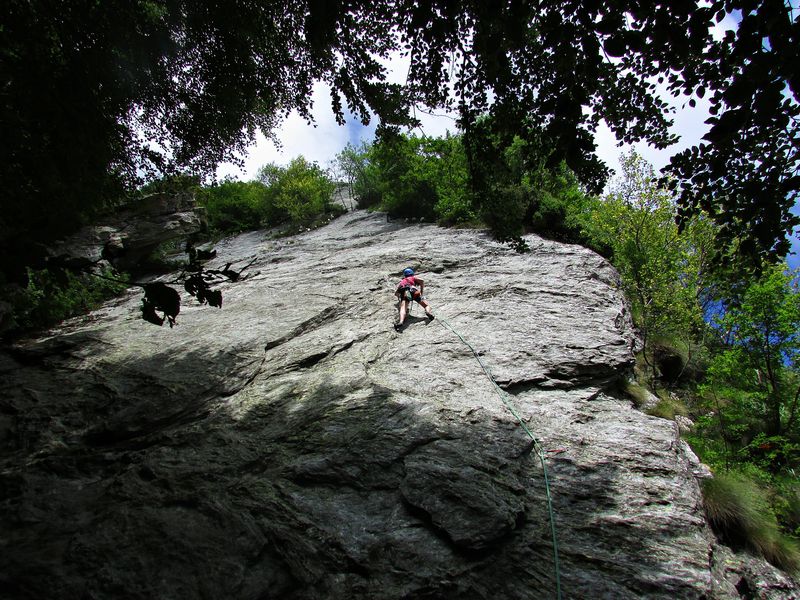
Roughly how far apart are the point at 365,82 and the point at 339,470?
17.8 ft

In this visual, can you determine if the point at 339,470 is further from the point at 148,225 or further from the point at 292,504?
the point at 148,225

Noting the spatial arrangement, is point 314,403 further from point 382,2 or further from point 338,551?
point 382,2

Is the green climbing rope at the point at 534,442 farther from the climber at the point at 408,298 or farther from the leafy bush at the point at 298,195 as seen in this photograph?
the leafy bush at the point at 298,195

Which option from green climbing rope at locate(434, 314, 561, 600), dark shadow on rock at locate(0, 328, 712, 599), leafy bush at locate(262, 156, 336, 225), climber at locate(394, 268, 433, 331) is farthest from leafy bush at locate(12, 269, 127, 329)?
leafy bush at locate(262, 156, 336, 225)

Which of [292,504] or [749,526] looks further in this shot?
[749,526]

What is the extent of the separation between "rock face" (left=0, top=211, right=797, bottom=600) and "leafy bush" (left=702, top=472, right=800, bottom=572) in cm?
80

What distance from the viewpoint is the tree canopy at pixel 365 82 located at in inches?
83.7

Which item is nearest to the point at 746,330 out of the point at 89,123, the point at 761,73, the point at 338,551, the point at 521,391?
the point at 521,391

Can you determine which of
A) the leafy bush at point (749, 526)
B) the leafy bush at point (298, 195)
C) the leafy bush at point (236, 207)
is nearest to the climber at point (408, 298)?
the leafy bush at point (749, 526)

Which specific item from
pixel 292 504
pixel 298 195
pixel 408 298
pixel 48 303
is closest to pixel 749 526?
pixel 292 504

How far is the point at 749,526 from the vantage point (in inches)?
201

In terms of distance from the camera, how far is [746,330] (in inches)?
576

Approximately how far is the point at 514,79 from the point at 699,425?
1531cm

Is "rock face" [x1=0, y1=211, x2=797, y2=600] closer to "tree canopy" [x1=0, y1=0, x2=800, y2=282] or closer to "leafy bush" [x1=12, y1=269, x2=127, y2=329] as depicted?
"tree canopy" [x1=0, y1=0, x2=800, y2=282]
